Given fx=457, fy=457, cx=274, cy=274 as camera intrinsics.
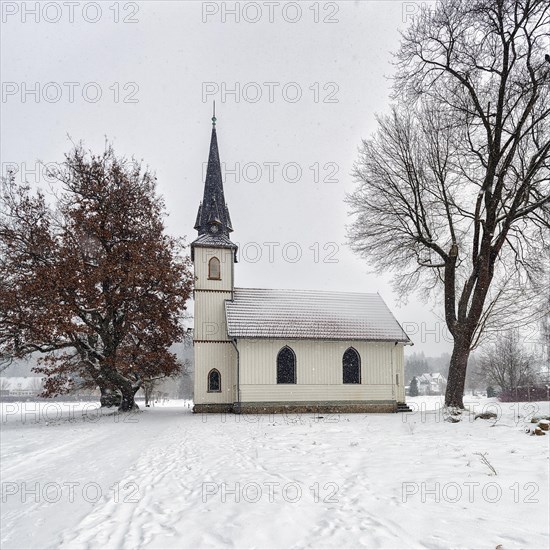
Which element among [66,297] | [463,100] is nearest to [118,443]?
[66,297]

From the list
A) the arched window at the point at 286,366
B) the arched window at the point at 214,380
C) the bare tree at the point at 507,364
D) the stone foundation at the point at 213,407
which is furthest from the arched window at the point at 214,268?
the bare tree at the point at 507,364

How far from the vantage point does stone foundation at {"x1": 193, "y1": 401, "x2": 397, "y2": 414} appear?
22156 millimetres

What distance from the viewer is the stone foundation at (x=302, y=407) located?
22.2 metres

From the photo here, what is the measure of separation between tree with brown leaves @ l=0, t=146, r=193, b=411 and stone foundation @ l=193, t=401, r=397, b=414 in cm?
310

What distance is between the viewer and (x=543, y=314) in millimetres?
21812

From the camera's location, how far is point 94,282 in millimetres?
19547

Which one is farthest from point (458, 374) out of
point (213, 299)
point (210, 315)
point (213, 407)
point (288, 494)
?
point (213, 299)

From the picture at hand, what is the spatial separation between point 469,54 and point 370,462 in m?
14.3

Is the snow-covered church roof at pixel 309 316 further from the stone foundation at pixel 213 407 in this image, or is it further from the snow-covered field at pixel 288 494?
the snow-covered field at pixel 288 494

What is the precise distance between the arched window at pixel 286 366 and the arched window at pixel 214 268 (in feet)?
18.0

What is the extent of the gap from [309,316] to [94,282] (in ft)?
36.2

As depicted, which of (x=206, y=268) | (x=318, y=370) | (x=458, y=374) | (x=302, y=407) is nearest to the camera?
(x=458, y=374)

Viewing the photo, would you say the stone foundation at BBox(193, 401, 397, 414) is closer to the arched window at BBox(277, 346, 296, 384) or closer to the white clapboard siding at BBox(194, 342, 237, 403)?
the white clapboard siding at BBox(194, 342, 237, 403)

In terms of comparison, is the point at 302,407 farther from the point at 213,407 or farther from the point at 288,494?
the point at 288,494
